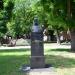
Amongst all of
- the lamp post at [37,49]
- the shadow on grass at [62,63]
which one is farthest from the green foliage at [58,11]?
the lamp post at [37,49]

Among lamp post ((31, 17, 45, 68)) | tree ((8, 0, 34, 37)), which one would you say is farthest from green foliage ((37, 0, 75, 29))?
tree ((8, 0, 34, 37))

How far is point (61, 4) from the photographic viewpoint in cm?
2862

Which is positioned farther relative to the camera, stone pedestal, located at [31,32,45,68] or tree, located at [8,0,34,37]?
tree, located at [8,0,34,37]

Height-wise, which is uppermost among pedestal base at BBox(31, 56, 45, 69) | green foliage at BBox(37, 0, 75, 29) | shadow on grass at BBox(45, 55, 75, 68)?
green foliage at BBox(37, 0, 75, 29)

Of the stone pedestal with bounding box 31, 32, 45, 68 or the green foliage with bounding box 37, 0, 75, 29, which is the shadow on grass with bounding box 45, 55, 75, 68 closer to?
the stone pedestal with bounding box 31, 32, 45, 68

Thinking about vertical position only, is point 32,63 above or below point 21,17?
below

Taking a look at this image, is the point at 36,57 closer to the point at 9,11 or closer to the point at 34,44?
the point at 34,44

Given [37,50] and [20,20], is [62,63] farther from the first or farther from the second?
[20,20]

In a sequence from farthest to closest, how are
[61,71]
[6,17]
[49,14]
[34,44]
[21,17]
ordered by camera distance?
[6,17]
[21,17]
[49,14]
[34,44]
[61,71]

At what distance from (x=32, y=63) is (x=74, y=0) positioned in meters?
12.5

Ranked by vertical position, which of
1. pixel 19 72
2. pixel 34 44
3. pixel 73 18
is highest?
pixel 73 18

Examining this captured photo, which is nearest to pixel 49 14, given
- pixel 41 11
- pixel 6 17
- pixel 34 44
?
pixel 41 11

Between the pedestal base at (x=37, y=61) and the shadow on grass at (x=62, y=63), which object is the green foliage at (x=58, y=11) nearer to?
the shadow on grass at (x=62, y=63)

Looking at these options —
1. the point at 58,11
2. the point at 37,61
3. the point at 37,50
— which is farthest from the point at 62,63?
the point at 58,11
